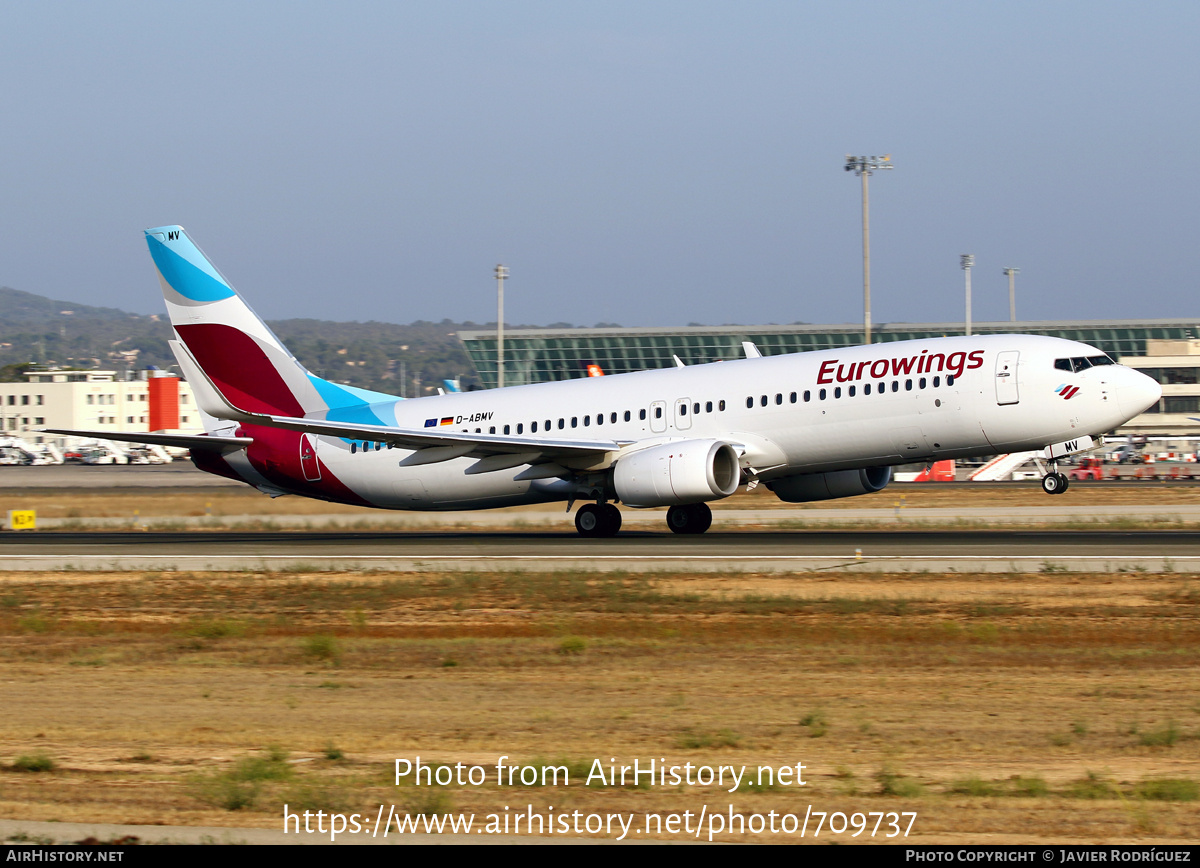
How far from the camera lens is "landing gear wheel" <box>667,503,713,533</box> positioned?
31469 millimetres

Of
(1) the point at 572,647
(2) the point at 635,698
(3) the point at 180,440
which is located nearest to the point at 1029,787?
(2) the point at 635,698

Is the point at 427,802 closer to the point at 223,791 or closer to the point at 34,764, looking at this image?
the point at 223,791

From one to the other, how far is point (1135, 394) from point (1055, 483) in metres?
2.51

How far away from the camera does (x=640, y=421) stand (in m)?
30.3

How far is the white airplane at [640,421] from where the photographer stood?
1075 inches

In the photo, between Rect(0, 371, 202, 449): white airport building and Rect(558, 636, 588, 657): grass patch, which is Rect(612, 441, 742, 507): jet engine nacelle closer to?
Rect(558, 636, 588, 657): grass patch

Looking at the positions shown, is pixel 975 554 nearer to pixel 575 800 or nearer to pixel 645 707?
pixel 645 707

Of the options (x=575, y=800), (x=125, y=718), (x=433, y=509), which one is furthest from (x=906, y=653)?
(x=433, y=509)

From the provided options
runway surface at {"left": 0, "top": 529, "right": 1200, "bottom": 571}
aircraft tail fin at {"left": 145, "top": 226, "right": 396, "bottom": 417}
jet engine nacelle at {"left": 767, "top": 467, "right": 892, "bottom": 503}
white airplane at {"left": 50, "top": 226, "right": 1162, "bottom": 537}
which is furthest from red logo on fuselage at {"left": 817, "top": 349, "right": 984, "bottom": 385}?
aircraft tail fin at {"left": 145, "top": 226, "right": 396, "bottom": 417}

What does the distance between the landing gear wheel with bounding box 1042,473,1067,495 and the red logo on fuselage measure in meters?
2.93

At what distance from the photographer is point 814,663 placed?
14203 mm

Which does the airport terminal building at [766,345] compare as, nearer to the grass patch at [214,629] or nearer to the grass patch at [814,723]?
the grass patch at [214,629]

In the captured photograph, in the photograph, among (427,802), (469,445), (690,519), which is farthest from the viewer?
(690,519)

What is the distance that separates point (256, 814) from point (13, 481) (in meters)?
67.6
